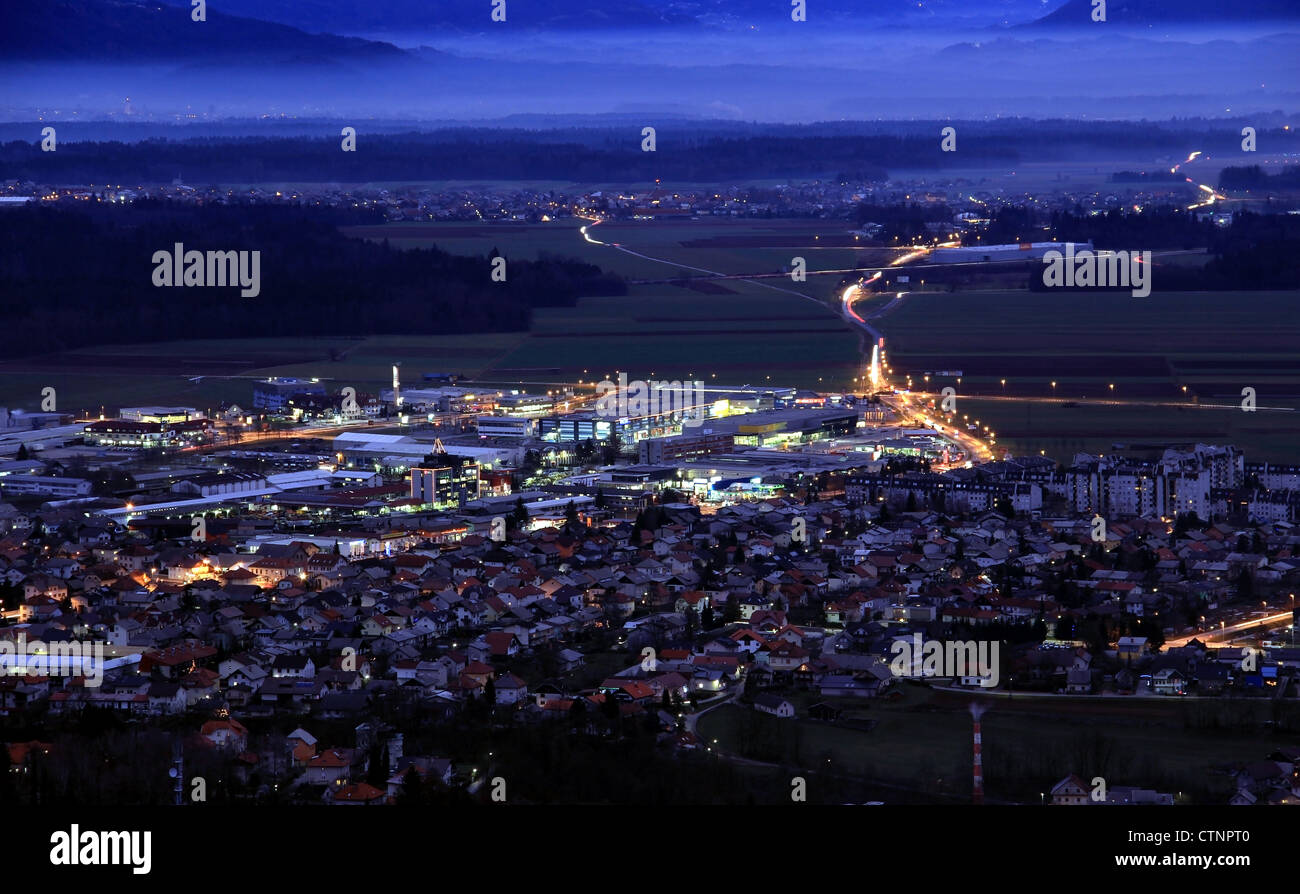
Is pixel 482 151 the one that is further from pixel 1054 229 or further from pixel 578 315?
pixel 578 315

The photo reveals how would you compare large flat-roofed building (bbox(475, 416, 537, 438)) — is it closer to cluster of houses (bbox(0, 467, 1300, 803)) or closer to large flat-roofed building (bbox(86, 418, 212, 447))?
large flat-roofed building (bbox(86, 418, 212, 447))

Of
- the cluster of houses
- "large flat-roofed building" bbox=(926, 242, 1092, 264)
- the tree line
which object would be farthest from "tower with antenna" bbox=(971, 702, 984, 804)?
"large flat-roofed building" bbox=(926, 242, 1092, 264)

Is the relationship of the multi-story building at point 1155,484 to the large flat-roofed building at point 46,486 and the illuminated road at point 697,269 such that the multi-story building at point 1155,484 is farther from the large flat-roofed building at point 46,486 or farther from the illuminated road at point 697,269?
the illuminated road at point 697,269

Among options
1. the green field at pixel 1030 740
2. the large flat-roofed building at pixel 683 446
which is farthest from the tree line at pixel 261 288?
the green field at pixel 1030 740

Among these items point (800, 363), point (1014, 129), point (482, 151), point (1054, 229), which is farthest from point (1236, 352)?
point (482, 151)

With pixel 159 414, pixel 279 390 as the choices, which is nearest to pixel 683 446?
pixel 159 414
